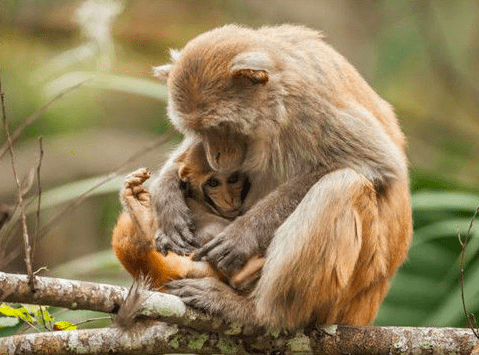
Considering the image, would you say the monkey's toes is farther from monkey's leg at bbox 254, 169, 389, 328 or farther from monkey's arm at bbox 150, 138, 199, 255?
monkey's leg at bbox 254, 169, 389, 328

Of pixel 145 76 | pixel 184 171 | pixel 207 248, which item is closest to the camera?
pixel 207 248

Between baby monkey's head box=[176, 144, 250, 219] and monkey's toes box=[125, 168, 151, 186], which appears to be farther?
baby monkey's head box=[176, 144, 250, 219]

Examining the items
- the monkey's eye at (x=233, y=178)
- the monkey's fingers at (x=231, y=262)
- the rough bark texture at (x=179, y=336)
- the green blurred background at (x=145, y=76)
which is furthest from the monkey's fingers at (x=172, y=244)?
the green blurred background at (x=145, y=76)

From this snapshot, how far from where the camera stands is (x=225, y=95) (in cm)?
540

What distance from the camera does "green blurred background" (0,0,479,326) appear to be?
1363 cm

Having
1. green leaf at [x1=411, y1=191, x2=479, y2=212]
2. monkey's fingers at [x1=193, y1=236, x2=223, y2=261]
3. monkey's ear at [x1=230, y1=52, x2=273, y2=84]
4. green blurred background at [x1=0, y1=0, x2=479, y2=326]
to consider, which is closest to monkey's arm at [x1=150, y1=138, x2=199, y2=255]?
monkey's fingers at [x1=193, y1=236, x2=223, y2=261]

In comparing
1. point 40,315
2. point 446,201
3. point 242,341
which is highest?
point 446,201

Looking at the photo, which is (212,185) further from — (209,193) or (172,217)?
(172,217)

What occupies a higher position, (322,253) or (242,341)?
(322,253)

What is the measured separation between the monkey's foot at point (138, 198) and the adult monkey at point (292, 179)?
0.12m

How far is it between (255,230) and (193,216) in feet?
2.19

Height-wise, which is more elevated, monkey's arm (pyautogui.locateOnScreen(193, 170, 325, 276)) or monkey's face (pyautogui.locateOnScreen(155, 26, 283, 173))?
monkey's face (pyautogui.locateOnScreen(155, 26, 283, 173))

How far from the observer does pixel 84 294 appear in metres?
4.09

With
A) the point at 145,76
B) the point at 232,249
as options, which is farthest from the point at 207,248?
the point at 145,76
